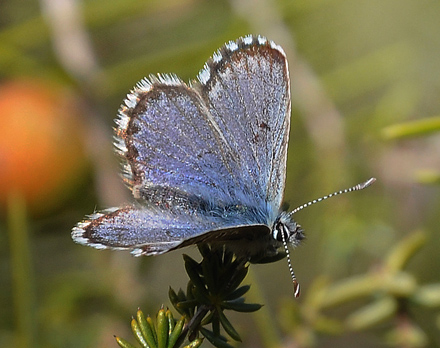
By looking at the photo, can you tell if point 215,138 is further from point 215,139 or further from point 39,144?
point 39,144

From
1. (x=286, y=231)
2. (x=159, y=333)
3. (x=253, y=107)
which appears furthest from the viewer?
(x=253, y=107)

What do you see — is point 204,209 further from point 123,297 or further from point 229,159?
point 123,297

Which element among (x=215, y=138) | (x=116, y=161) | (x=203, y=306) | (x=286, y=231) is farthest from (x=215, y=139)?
(x=116, y=161)

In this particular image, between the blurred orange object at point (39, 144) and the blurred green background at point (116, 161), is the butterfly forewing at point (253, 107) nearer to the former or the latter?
the blurred green background at point (116, 161)

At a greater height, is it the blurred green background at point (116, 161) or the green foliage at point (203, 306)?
the blurred green background at point (116, 161)

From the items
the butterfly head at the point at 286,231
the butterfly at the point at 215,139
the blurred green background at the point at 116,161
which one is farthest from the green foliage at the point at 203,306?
the blurred green background at the point at 116,161

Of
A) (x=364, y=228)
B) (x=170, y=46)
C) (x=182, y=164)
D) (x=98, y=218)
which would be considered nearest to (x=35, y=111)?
(x=170, y=46)
